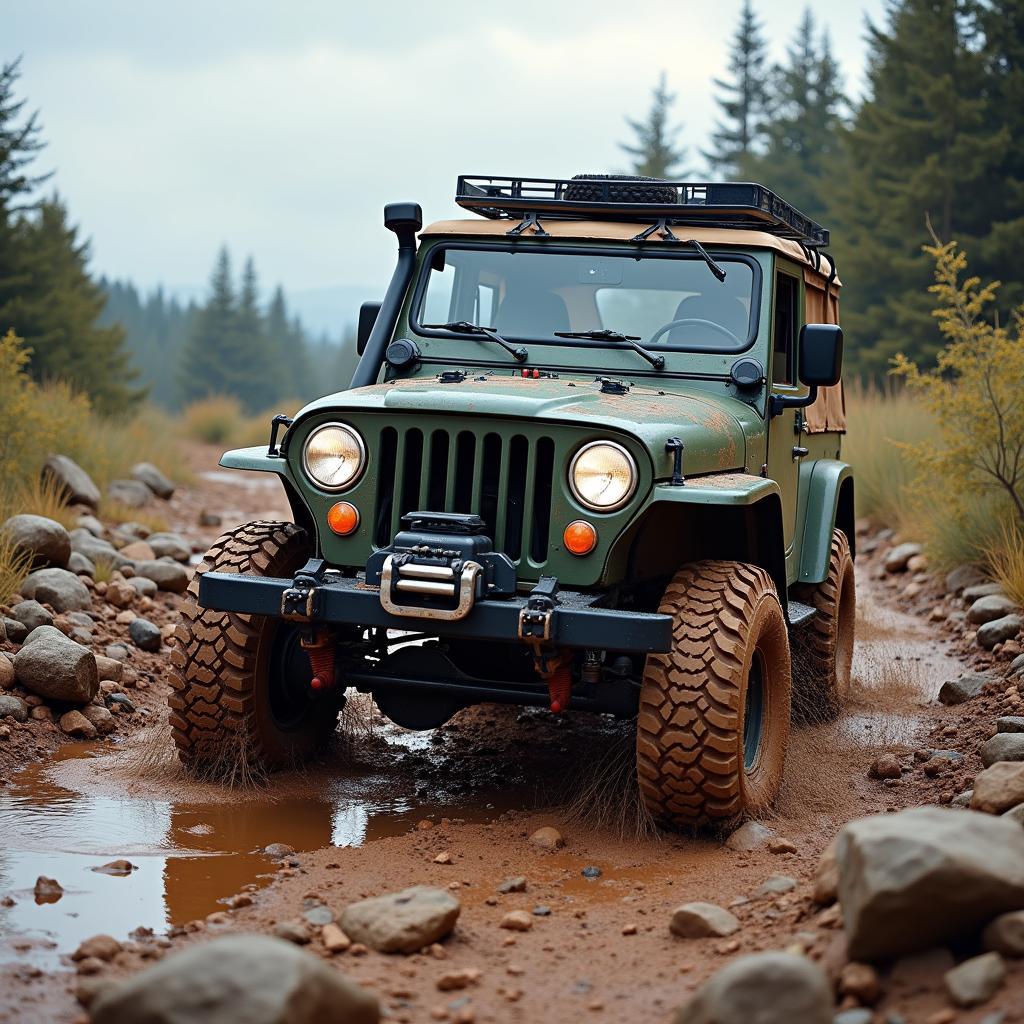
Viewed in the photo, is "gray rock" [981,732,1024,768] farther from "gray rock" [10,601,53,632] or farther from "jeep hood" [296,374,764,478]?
"gray rock" [10,601,53,632]

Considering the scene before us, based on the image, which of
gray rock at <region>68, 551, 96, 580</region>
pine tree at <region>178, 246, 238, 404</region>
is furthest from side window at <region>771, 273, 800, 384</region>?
pine tree at <region>178, 246, 238, 404</region>

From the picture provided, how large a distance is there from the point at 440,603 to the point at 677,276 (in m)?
2.06

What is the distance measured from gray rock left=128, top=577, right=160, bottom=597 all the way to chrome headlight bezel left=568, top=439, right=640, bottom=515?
15.1 ft

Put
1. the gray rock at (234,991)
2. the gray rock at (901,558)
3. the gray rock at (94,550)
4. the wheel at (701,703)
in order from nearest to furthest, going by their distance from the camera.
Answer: the gray rock at (234,991), the wheel at (701,703), the gray rock at (94,550), the gray rock at (901,558)

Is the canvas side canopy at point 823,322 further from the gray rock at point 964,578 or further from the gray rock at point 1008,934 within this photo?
the gray rock at point 1008,934

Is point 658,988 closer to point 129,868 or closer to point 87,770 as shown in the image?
point 129,868

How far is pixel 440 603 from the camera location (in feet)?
14.3

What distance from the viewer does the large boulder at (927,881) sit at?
116 inches

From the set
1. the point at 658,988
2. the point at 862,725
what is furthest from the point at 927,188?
the point at 658,988

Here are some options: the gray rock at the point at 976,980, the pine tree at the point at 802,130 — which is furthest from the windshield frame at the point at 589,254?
the pine tree at the point at 802,130

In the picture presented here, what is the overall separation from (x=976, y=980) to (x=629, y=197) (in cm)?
388

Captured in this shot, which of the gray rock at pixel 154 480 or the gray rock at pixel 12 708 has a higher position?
the gray rock at pixel 154 480

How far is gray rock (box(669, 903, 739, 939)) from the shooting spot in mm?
3574

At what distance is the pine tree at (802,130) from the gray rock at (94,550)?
2905cm
